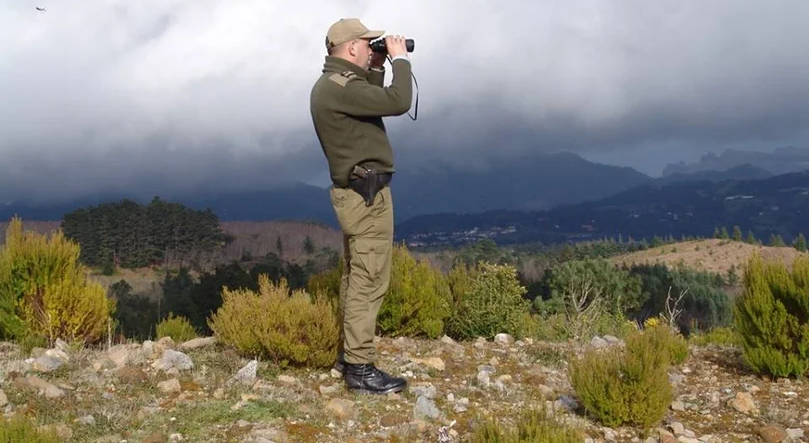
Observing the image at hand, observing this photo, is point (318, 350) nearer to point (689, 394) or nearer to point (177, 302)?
point (689, 394)

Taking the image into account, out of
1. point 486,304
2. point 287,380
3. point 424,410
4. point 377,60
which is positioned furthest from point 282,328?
point 486,304

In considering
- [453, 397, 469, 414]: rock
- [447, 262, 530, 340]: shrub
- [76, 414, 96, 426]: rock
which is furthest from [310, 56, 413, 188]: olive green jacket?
[447, 262, 530, 340]: shrub

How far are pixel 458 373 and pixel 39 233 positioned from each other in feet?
15.6

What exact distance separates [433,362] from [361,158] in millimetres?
2191

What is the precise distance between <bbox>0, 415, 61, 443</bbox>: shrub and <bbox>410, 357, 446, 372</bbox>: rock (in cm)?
330

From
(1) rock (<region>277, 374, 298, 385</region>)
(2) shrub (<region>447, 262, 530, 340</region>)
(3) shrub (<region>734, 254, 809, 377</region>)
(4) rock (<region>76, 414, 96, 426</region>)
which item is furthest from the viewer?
(2) shrub (<region>447, 262, 530, 340</region>)

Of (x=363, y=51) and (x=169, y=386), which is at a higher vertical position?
(x=363, y=51)

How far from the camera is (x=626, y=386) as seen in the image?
14.8ft

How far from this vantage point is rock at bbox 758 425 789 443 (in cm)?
443

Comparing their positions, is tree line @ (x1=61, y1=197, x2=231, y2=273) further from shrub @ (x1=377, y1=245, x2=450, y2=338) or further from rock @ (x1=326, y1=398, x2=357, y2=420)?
A: rock @ (x1=326, y1=398, x2=357, y2=420)

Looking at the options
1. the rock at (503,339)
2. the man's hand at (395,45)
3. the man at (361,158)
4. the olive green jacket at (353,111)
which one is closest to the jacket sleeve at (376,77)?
the man at (361,158)

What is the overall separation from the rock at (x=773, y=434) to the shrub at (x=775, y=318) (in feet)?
5.04

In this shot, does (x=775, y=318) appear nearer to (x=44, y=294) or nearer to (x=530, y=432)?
(x=530, y=432)

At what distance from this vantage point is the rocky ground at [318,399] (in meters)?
4.22
